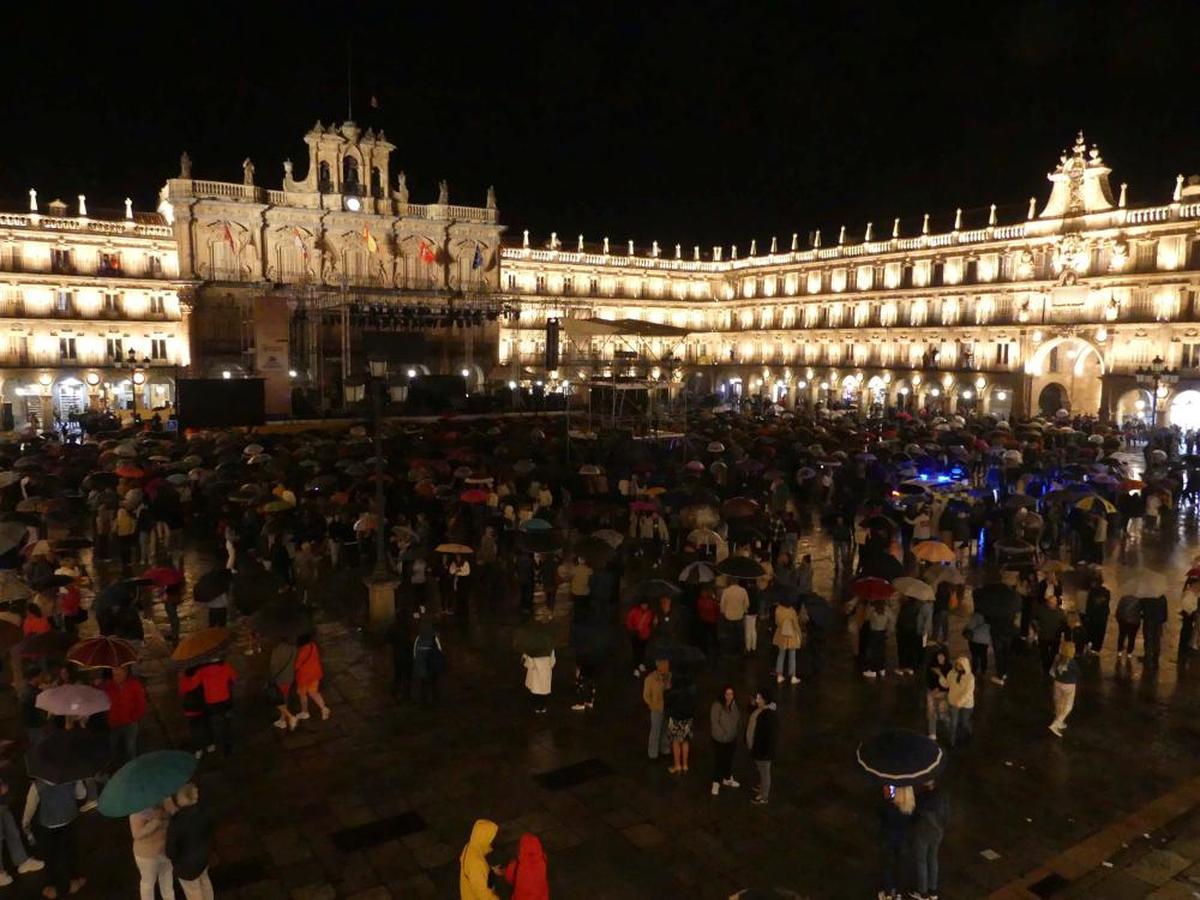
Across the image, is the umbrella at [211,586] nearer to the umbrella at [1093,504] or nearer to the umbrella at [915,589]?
the umbrella at [915,589]

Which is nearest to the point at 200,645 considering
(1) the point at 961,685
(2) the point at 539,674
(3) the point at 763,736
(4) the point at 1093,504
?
(2) the point at 539,674

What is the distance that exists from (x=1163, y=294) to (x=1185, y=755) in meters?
43.5

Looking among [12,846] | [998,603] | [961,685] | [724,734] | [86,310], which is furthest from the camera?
[86,310]

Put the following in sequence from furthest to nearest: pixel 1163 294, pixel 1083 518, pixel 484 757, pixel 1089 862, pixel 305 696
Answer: pixel 1163 294, pixel 1083 518, pixel 305 696, pixel 484 757, pixel 1089 862

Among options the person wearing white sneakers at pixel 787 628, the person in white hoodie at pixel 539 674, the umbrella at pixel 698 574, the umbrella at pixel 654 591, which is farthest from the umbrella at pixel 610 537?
the person in white hoodie at pixel 539 674

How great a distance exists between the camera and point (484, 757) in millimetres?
9469

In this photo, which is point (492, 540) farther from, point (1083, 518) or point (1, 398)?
point (1, 398)

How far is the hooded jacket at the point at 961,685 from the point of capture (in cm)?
918

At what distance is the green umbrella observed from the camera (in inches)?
240

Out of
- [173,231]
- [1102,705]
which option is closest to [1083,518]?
[1102,705]

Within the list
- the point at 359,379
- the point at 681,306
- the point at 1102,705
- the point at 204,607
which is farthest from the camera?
the point at 681,306

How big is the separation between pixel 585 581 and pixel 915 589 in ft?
14.9

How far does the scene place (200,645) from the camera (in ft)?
29.8

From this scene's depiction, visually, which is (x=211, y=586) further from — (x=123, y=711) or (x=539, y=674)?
(x=539, y=674)
